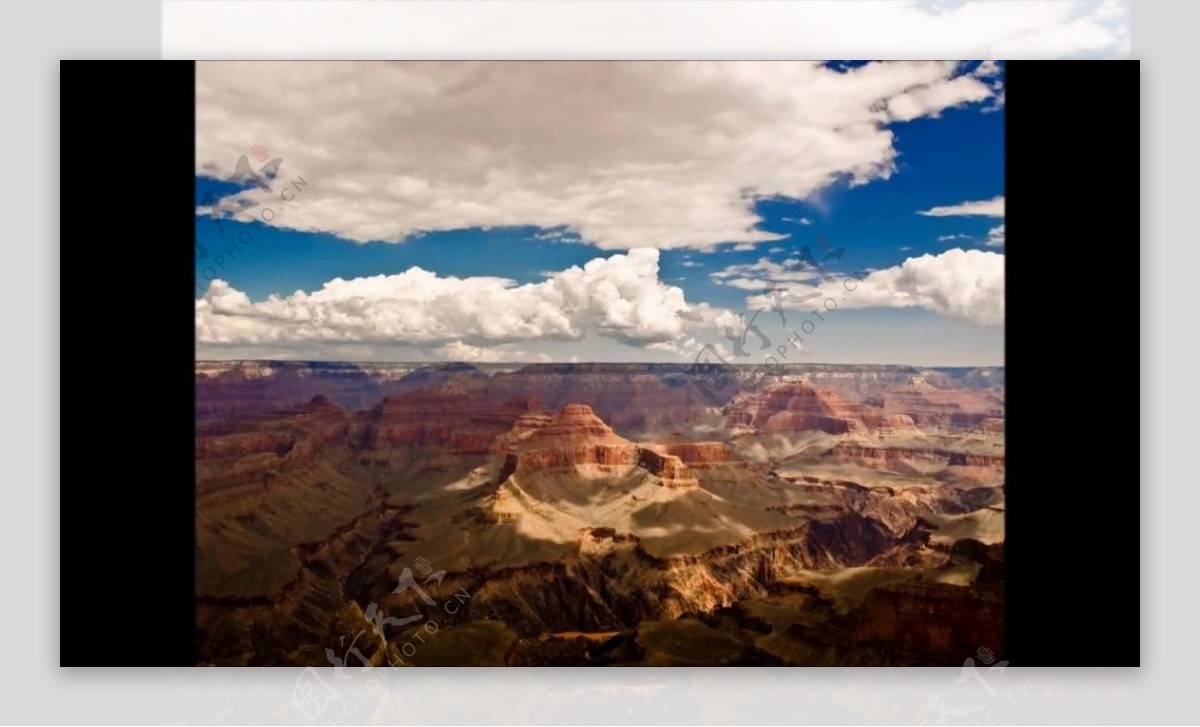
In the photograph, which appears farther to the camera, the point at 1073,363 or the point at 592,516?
the point at 592,516

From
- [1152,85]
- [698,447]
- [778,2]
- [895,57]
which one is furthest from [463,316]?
[1152,85]

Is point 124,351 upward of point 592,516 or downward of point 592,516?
upward

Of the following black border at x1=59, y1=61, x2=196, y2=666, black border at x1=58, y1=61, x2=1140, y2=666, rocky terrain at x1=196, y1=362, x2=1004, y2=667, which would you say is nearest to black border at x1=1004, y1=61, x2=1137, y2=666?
black border at x1=58, y1=61, x2=1140, y2=666

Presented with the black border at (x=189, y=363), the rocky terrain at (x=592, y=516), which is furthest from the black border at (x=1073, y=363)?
the rocky terrain at (x=592, y=516)

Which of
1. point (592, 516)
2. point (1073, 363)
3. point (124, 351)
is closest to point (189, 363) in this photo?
point (124, 351)

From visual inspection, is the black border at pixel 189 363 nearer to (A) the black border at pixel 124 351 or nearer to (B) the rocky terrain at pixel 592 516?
(A) the black border at pixel 124 351

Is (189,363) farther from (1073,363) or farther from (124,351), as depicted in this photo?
(1073,363)

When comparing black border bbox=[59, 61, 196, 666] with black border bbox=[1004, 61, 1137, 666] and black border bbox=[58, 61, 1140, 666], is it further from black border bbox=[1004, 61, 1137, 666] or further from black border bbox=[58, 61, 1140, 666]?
black border bbox=[1004, 61, 1137, 666]
